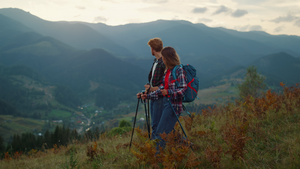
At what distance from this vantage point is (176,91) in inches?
156

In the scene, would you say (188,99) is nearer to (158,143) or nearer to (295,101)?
(158,143)

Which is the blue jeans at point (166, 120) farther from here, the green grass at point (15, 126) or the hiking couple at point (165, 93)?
the green grass at point (15, 126)

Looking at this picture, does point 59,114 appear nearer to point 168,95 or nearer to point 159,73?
point 159,73

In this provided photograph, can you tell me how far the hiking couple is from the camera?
4.02 metres

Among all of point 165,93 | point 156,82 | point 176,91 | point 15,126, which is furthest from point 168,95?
point 15,126

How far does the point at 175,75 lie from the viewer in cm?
409

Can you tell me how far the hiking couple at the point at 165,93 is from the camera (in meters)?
4.02

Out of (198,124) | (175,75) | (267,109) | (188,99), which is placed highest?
(175,75)

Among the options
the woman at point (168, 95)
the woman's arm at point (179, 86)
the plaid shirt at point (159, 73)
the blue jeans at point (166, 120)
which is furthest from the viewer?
the plaid shirt at point (159, 73)

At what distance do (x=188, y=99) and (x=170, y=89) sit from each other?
1.27 feet

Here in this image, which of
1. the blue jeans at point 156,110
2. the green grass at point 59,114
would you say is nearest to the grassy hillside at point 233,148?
the blue jeans at point 156,110

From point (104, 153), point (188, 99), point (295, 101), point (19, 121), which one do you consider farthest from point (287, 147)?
point (19, 121)

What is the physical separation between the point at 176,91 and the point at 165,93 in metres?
0.21

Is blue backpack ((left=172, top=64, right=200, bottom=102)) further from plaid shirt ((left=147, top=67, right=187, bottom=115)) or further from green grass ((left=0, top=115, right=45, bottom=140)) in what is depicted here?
green grass ((left=0, top=115, right=45, bottom=140))
